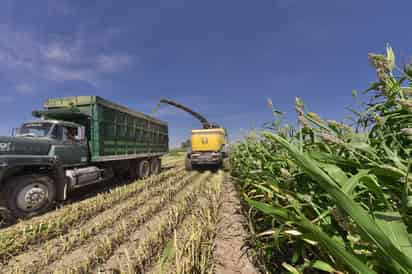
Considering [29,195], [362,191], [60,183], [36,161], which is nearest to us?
[362,191]

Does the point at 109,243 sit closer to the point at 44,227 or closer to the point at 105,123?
the point at 44,227

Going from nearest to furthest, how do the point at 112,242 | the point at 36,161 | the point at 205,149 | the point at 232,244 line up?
the point at 232,244 → the point at 112,242 → the point at 36,161 → the point at 205,149

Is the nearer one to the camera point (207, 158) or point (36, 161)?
point (36, 161)

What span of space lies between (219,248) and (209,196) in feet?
8.12

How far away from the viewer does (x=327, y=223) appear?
2.70ft

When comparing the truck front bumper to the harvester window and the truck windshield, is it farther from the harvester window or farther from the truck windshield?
the truck windshield

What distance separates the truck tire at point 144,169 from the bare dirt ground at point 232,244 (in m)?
6.33

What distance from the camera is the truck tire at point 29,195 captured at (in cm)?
421

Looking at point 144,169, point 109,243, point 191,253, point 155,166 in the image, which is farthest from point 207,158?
point 191,253

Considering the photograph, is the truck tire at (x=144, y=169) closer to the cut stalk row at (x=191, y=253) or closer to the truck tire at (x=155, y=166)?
the truck tire at (x=155, y=166)

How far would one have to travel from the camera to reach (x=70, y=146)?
19.0 ft

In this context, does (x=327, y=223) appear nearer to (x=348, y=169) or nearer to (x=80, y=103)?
(x=348, y=169)

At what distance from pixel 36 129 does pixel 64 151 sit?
3.32 ft

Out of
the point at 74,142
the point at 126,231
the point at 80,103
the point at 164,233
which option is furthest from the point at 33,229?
the point at 80,103
